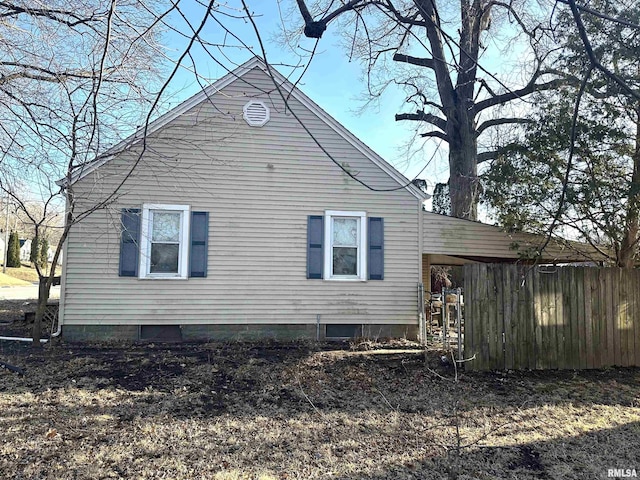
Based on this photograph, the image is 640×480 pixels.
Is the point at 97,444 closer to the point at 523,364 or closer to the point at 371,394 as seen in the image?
the point at 371,394

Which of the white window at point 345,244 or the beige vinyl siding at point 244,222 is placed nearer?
the beige vinyl siding at point 244,222

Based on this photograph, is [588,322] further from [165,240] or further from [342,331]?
[165,240]

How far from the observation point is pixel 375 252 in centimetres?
952

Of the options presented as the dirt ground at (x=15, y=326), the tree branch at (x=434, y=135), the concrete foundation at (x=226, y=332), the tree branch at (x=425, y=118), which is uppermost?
the tree branch at (x=425, y=118)

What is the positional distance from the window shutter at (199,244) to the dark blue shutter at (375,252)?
3373 millimetres

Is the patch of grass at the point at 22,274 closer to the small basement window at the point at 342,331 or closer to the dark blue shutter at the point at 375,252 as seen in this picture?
the small basement window at the point at 342,331

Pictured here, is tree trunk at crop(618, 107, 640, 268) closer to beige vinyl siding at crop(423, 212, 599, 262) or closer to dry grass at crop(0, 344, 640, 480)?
beige vinyl siding at crop(423, 212, 599, 262)

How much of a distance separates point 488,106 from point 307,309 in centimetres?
1090

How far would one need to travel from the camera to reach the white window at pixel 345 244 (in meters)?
9.40

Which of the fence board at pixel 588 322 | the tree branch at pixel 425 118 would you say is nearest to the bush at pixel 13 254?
the tree branch at pixel 425 118

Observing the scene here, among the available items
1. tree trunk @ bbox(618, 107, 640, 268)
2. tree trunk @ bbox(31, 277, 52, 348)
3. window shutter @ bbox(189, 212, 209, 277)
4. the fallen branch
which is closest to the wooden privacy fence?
tree trunk @ bbox(618, 107, 640, 268)

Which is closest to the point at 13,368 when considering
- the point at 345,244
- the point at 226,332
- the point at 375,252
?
the point at 226,332

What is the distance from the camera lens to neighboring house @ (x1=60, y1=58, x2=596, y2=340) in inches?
342

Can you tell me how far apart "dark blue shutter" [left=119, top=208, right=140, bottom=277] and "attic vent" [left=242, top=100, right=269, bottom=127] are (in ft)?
9.62
